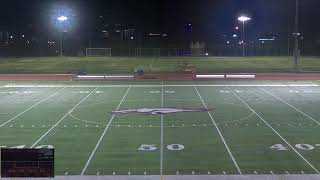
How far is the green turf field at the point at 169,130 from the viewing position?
14.4m

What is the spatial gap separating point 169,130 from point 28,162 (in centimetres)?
1000

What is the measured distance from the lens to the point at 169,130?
Result: 765 inches

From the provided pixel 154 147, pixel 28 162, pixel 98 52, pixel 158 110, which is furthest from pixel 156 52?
pixel 28 162

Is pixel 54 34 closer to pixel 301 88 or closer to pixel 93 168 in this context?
pixel 301 88

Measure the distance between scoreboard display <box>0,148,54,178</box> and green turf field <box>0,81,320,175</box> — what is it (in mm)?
3699

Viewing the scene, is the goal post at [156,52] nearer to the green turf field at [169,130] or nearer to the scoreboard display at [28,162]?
the green turf field at [169,130]

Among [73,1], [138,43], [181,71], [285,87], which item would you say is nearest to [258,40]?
[138,43]

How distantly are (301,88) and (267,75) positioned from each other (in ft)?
27.3

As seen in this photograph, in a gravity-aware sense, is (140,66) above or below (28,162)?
above

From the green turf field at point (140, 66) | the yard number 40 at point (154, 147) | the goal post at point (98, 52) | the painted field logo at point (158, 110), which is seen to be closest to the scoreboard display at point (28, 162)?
the yard number 40 at point (154, 147)

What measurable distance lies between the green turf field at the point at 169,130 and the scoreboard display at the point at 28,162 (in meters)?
3.70

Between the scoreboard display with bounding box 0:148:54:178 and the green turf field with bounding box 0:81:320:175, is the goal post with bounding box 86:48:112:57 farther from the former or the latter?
the scoreboard display with bounding box 0:148:54:178

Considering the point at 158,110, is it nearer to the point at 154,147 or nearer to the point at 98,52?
the point at 154,147

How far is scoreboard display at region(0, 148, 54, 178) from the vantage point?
9758 mm
